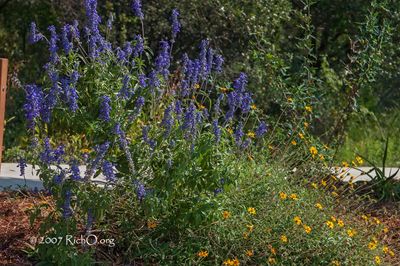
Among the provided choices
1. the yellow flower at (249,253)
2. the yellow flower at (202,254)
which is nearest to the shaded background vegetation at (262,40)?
the yellow flower at (249,253)

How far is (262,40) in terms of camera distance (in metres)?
9.01

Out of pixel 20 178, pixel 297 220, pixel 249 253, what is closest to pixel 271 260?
pixel 249 253

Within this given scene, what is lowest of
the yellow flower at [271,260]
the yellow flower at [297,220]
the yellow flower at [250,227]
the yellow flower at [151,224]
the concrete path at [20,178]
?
the concrete path at [20,178]

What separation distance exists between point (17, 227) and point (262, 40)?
4.09 metres

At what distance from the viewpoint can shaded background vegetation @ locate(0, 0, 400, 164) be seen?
390 inches

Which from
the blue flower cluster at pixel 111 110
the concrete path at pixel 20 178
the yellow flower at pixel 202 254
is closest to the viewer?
the blue flower cluster at pixel 111 110

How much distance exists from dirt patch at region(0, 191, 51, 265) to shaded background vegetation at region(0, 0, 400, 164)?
2810mm

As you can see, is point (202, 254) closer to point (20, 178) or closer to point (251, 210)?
point (251, 210)

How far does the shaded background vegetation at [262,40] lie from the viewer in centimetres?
991

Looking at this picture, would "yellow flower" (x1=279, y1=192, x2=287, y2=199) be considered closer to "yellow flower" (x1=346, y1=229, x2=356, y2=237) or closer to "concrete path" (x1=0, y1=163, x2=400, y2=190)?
"yellow flower" (x1=346, y1=229, x2=356, y2=237)

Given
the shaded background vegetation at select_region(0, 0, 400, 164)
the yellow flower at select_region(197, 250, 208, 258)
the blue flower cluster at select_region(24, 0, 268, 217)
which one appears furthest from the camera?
the shaded background vegetation at select_region(0, 0, 400, 164)

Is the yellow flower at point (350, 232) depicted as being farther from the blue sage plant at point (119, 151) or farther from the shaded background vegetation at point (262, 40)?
the shaded background vegetation at point (262, 40)

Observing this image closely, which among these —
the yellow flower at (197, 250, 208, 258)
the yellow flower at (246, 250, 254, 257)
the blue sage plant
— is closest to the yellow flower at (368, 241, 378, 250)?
the yellow flower at (246, 250, 254, 257)

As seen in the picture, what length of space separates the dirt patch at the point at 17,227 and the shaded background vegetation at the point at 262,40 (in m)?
2.81
